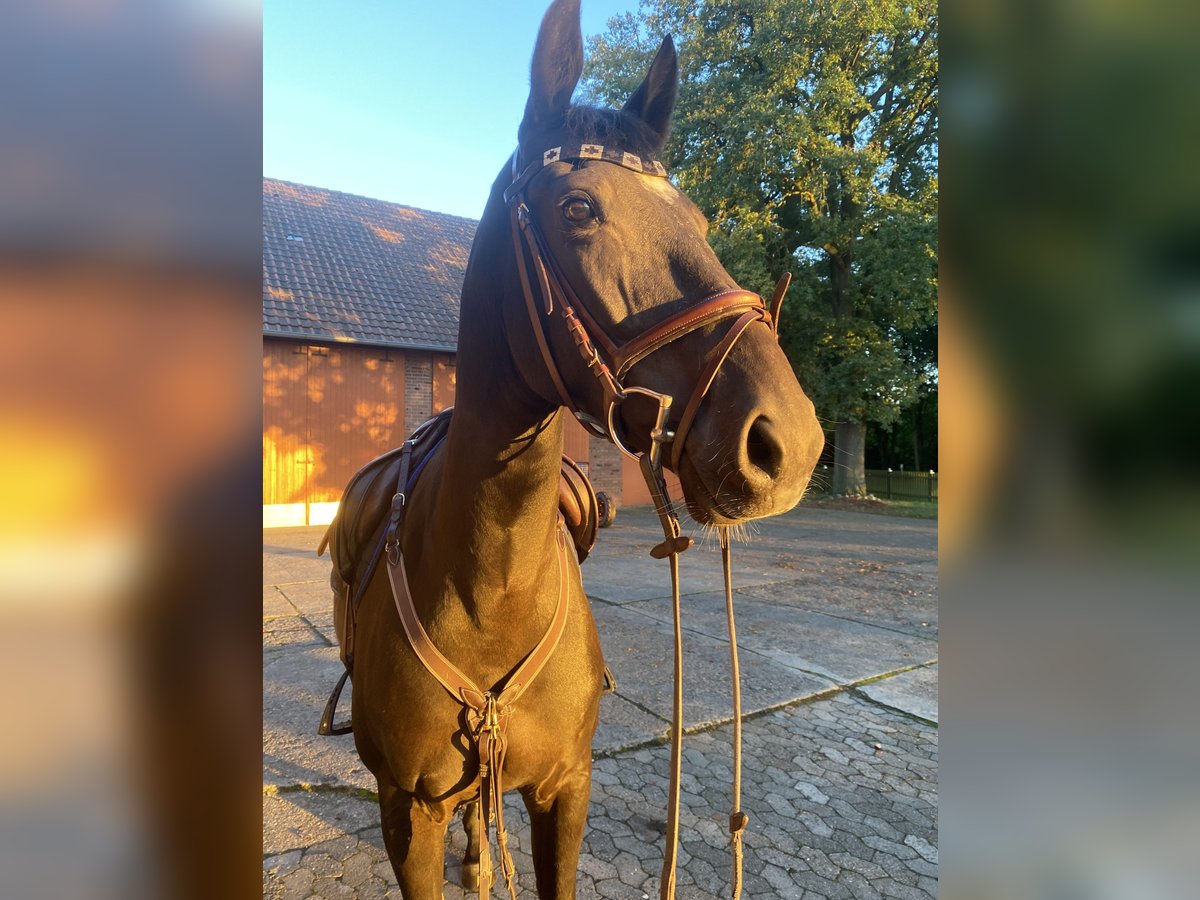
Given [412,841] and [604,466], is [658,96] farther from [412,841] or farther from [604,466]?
[604,466]

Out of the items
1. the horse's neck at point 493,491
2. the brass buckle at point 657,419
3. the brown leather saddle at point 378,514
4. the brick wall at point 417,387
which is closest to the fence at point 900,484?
the brick wall at point 417,387

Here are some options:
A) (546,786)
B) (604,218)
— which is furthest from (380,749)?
(604,218)

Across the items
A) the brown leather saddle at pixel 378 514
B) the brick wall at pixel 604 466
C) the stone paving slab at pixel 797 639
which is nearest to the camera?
the brown leather saddle at pixel 378 514

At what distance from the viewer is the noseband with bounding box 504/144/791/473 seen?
1.15m

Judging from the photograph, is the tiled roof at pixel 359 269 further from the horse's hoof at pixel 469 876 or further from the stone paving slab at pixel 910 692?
the horse's hoof at pixel 469 876

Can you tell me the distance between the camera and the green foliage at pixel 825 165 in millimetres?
13898

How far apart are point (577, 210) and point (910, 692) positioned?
4.57 meters

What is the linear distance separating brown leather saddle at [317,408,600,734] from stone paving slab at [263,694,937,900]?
676mm

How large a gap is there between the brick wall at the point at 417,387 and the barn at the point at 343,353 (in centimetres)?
2

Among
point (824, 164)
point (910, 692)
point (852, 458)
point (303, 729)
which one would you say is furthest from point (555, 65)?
point (852, 458)
